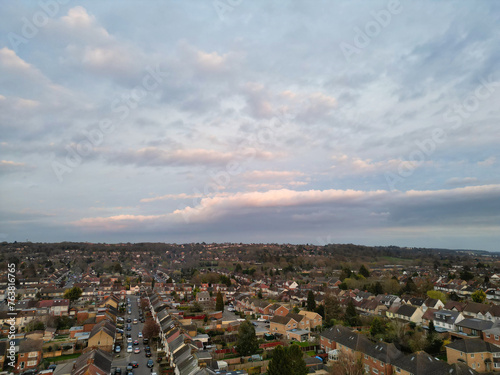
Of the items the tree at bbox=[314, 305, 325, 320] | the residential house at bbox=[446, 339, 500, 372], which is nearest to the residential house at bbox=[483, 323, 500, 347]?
the residential house at bbox=[446, 339, 500, 372]

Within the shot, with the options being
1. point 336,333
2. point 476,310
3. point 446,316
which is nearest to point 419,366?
point 336,333

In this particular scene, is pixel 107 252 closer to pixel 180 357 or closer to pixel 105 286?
pixel 105 286

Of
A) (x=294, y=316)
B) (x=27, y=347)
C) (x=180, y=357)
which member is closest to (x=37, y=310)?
(x=27, y=347)

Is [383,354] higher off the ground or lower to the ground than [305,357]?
higher

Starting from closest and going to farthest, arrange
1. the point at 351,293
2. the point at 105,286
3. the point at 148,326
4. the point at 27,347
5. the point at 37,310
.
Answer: the point at 27,347, the point at 148,326, the point at 37,310, the point at 351,293, the point at 105,286

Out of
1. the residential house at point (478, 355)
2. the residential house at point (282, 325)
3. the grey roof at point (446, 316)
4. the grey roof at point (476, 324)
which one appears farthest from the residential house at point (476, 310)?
the residential house at point (282, 325)

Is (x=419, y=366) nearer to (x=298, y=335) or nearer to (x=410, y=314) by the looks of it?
(x=298, y=335)

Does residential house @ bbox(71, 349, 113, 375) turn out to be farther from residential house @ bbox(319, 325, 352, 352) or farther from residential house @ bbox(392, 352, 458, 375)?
residential house @ bbox(392, 352, 458, 375)

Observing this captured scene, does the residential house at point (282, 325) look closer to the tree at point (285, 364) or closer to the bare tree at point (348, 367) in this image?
the bare tree at point (348, 367)

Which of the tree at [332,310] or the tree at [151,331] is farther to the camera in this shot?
the tree at [332,310]
